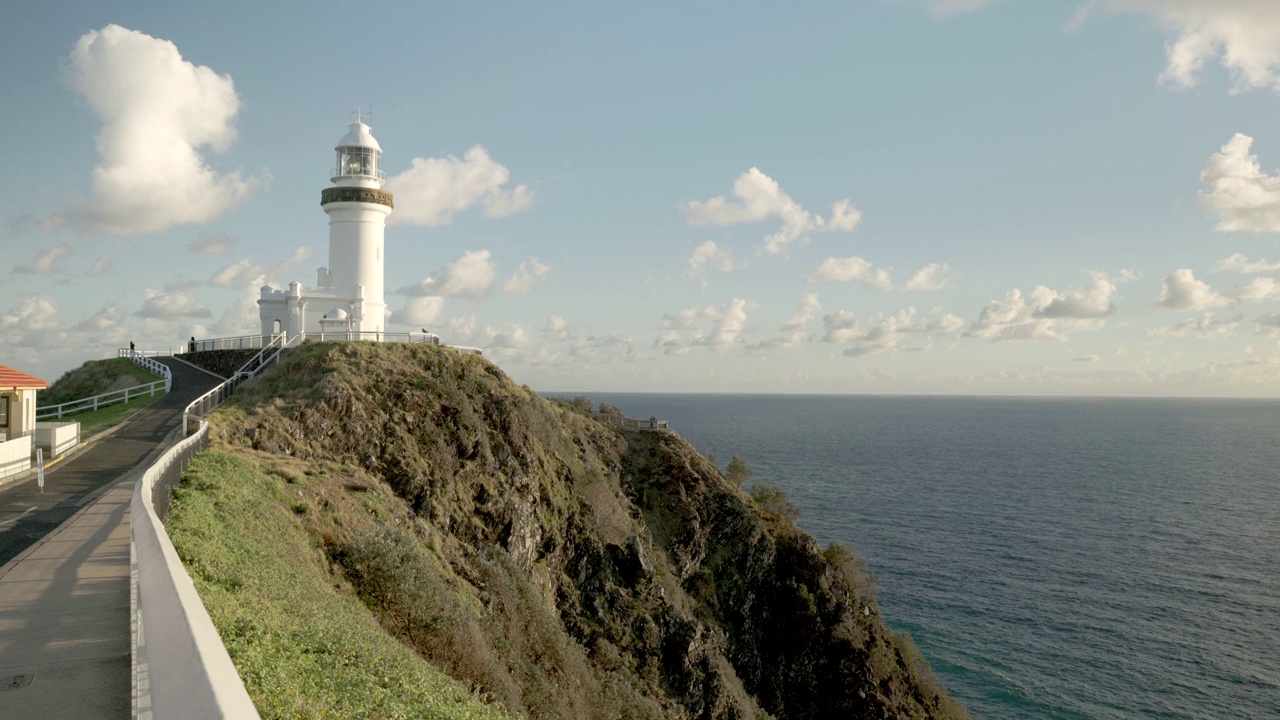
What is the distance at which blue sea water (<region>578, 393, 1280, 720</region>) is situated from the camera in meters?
38.1

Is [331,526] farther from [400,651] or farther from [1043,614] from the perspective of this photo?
[1043,614]

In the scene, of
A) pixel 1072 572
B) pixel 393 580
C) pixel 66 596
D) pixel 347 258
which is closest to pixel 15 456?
pixel 393 580

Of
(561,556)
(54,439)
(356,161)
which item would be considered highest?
(356,161)

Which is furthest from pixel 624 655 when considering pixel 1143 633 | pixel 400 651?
pixel 1143 633

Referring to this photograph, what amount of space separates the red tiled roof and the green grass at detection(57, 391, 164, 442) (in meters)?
2.35

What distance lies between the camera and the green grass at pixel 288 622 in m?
7.32

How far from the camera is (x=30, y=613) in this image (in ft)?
30.3

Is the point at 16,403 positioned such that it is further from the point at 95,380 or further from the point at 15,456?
the point at 95,380

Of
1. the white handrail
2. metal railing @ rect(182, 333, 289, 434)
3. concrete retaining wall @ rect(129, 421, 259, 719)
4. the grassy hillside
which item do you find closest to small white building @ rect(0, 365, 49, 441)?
metal railing @ rect(182, 333, 289, 434)

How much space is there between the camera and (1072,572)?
54.6 m

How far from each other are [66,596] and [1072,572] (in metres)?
61.5

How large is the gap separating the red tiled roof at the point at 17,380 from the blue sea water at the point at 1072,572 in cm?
4413

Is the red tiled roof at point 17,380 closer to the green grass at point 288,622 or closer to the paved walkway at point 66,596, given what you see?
the paved walkway at point 66,596

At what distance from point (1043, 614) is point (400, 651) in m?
47.0
